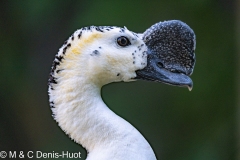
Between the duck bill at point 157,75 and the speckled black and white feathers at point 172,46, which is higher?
the speckled black and white feathers at point 172,46

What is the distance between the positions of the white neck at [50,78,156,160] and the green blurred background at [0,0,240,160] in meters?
2.27

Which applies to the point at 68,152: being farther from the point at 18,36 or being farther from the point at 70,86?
the point at 70,86

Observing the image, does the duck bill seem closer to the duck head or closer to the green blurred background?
the duck head

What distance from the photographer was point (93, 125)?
5.16 ft

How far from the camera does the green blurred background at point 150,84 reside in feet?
12.9

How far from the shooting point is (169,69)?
1.63 metres

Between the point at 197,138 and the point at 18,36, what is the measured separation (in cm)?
157

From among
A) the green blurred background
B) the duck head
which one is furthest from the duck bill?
the green blurred background

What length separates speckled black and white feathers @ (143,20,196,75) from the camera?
163cm

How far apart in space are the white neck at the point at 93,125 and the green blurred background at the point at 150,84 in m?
2.27

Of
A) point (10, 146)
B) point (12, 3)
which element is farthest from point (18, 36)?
point (10, 146)

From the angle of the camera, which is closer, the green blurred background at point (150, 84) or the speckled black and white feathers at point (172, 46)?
the speckled black and white feathers at point (172, 46)

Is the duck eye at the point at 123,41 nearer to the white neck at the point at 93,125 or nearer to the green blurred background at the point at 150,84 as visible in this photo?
the white neck at the point at 93,125

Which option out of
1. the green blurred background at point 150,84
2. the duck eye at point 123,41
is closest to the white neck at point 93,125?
the duck eye at point 123,41
